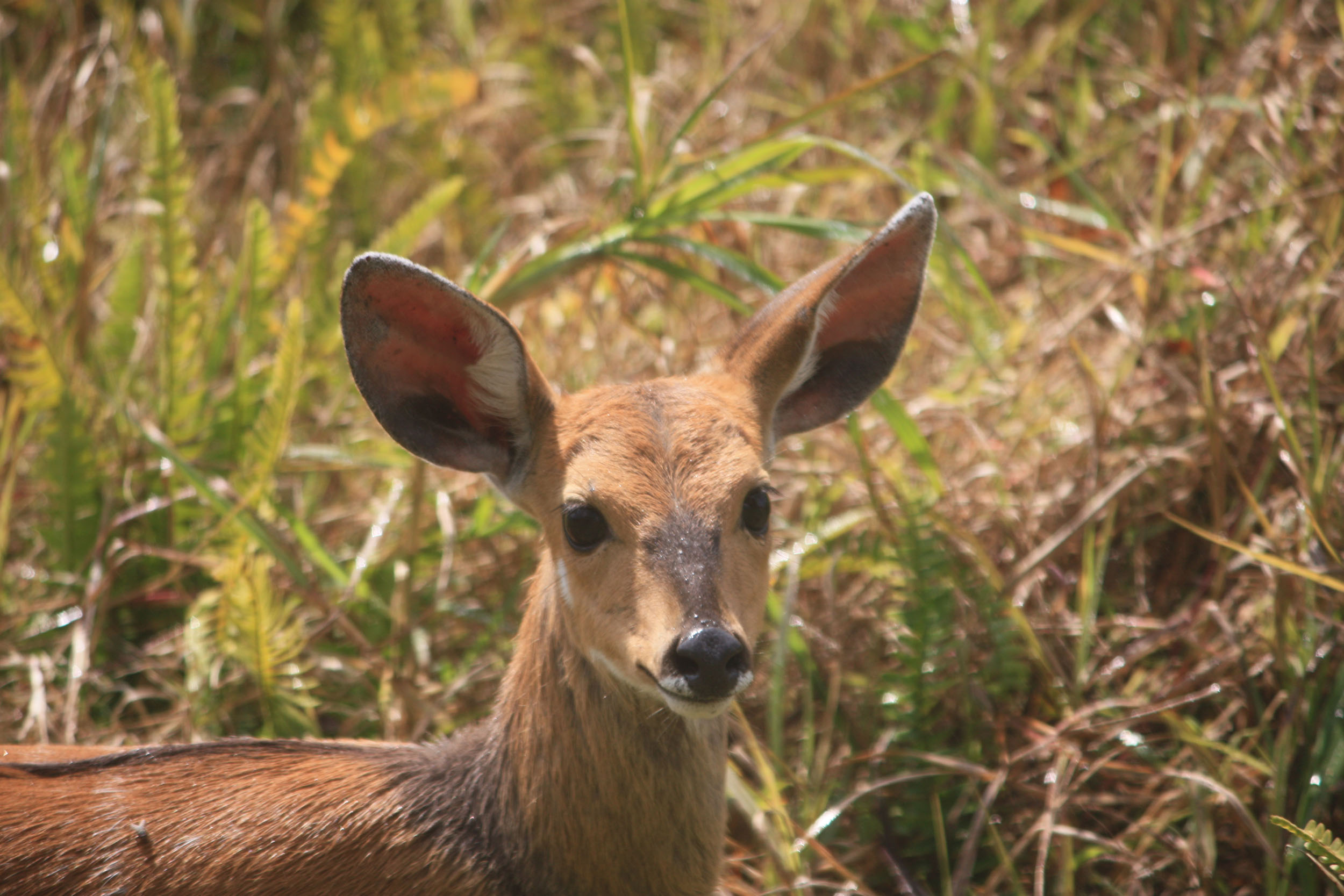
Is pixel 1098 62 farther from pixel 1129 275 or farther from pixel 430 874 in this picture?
pixel 430 874

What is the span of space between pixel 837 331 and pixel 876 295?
134 mm

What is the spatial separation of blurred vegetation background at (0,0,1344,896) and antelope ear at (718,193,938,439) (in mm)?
567

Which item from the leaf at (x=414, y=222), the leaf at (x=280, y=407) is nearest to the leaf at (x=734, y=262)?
the leaf at (x=414, y=222)

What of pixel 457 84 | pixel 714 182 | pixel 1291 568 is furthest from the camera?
pixel 457 84

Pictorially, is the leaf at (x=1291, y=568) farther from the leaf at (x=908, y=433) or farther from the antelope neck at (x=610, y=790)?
the antelope neck at (x=610, y=790)

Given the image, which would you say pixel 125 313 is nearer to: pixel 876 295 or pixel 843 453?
pixel 843 453

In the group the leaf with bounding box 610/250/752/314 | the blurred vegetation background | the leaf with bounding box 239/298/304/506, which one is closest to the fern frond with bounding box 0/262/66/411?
the blurred vegetation background

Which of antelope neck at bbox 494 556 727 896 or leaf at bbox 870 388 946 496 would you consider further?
leaf at bbox 870 388 946 496

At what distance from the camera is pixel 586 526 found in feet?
9.03

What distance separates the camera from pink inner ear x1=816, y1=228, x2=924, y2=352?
10.3 feet

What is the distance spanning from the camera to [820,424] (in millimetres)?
3344

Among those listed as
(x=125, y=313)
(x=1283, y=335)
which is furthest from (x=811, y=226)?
(x=125, y=313)

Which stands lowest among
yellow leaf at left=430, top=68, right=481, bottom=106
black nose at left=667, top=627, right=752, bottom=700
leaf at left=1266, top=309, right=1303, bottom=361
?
black nose at left=667, top=627, right=752, bottom=700

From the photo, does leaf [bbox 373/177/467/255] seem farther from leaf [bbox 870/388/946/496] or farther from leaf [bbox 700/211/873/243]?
leaf [bbox 870/388/946/496]
